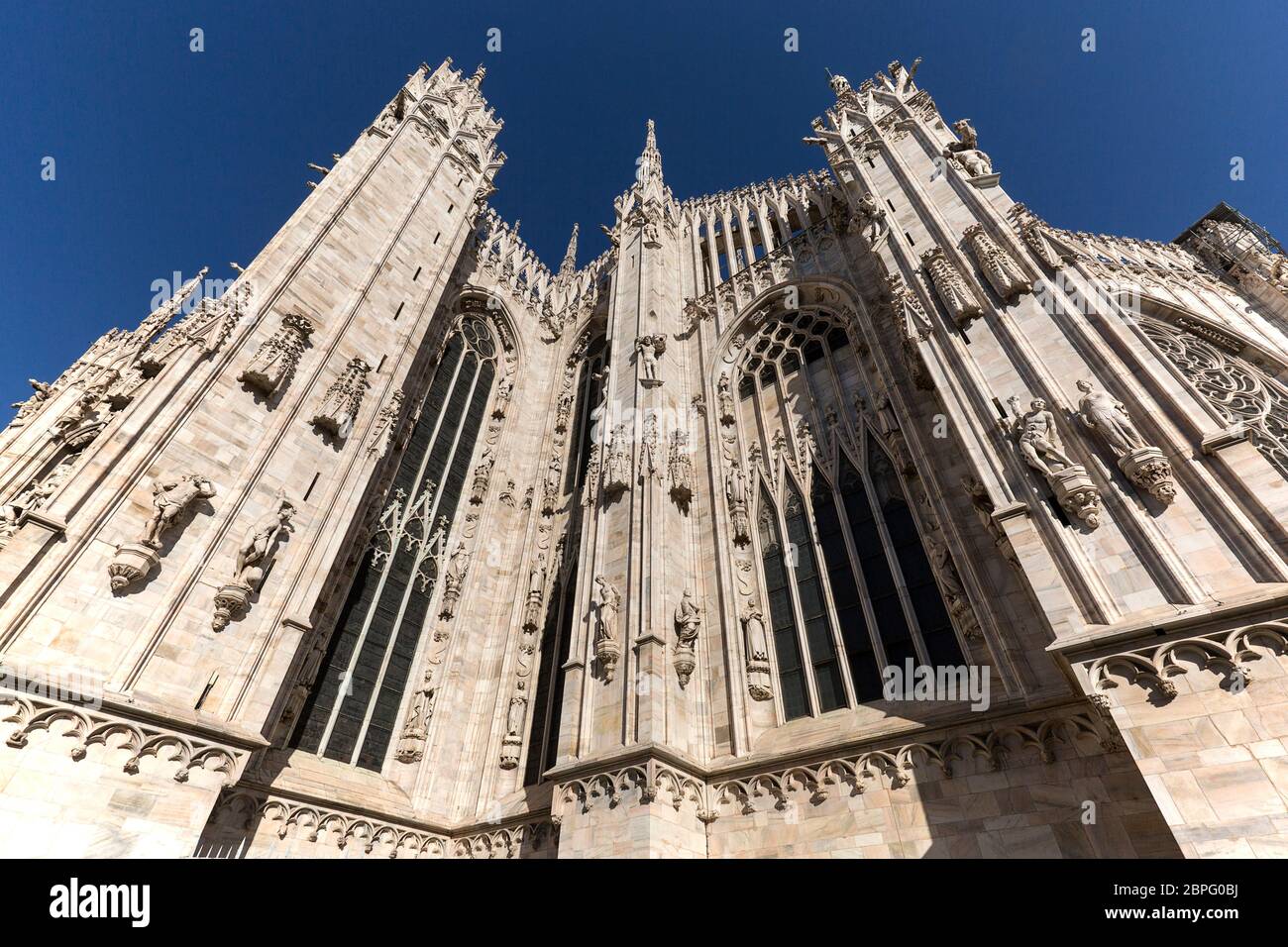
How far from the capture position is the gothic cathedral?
301 inches

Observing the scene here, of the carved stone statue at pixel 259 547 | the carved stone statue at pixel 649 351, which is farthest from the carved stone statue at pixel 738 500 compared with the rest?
the carved stone statue at pixel 259 547

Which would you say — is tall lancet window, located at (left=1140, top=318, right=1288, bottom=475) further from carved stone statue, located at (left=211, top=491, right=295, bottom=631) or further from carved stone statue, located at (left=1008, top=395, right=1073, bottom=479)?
carved stone statue, located at (left=211, top=491, right=295, bottom=631)

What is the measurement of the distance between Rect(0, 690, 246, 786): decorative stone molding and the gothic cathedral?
4cm

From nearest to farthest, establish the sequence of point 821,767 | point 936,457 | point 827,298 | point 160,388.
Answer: point 821,767, point 160,388, point 936,457, point 827,298

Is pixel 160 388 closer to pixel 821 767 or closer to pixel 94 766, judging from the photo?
pixel 94 766

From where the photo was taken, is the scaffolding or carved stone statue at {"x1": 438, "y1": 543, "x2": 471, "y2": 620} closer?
carved stone statue at {"x1": 438, "y1": 543, "x2": 471, "y2": 620}

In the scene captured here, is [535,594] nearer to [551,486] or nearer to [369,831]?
[551,486]

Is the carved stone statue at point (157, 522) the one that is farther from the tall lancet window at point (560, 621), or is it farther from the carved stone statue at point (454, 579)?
the tall lancet window at point (560, 621)

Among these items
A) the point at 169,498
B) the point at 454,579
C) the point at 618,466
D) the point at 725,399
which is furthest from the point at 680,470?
the point at 169,498

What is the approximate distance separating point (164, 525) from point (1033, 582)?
41.9ft

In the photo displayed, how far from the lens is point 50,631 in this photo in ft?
27.9

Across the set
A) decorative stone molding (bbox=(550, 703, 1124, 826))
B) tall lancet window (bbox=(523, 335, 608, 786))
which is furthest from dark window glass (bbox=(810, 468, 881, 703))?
tall lancet window (bbox=(523, 335, 608, 786))

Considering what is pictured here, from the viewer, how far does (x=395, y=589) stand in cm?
1528
